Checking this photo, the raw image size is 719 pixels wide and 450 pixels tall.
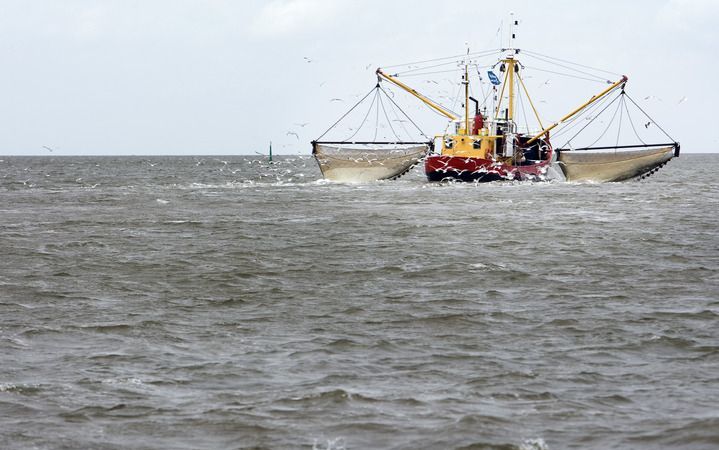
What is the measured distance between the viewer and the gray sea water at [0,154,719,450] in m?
10.9

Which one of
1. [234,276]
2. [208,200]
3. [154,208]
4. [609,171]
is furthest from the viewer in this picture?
[609,171]

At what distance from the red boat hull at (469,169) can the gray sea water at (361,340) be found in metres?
37.9

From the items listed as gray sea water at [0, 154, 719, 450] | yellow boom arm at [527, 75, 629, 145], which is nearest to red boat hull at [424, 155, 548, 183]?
yellow boom arm at [527, 75, 629, 145]

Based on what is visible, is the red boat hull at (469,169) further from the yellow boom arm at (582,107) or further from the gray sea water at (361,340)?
the gray sea water at (361,340)

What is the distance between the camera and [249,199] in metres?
57.6

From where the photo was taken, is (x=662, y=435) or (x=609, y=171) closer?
(x=662, y=435)

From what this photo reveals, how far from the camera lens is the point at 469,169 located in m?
72.6

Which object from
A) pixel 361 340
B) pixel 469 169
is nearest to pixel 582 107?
pixel 469 169

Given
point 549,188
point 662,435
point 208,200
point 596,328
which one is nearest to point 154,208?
point 208,200

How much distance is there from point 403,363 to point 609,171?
220 ft

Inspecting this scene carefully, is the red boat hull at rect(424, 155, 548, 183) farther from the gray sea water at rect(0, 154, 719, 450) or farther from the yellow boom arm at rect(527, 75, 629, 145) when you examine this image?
the gray sea water at rect(0, 154, 719, 450)

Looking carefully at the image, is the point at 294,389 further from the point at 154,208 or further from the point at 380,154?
the point at 380,154

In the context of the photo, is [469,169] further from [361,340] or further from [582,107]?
[361,340]

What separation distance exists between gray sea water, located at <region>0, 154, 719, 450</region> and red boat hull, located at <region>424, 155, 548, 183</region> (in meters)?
37.9
